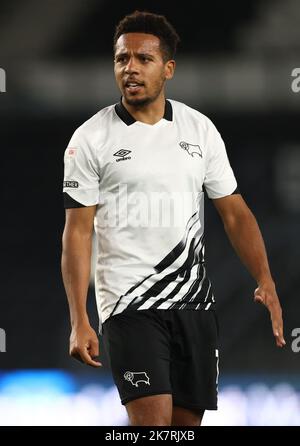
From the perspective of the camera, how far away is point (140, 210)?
3.20 m

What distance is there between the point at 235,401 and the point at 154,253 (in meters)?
3.05

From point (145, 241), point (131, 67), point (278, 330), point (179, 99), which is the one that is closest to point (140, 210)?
point (145, 241)

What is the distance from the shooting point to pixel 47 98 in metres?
7.65

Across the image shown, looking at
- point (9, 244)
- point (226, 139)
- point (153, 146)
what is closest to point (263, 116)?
point (226, 139)

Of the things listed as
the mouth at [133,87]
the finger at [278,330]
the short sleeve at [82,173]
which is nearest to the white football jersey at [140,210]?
the short sleeve at [82,173]

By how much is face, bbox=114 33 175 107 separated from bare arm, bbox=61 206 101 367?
1.29ft

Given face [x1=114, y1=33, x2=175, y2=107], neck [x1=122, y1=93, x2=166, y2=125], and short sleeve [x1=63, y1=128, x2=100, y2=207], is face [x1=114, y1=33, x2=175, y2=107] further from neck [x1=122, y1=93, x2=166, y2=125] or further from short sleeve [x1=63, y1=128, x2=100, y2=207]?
short sleeve [x1=63, y1=128, x2=100, y2=207]

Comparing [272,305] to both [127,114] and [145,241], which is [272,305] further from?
[127,114]

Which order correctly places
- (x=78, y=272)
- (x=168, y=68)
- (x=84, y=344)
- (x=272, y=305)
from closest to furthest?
(x=84, y=344)
(x=78, y=272)
(x=272, y=305)
(x=168, y=68)

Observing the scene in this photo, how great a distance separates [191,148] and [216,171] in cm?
14

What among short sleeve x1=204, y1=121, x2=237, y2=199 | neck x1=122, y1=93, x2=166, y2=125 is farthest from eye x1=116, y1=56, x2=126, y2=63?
short sleeve x1=204, y1=121, x2=237, y2=199

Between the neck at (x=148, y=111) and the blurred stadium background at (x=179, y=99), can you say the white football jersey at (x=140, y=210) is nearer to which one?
the neck at (x=148, y=111)
